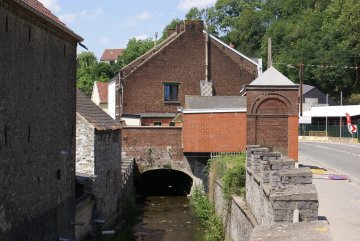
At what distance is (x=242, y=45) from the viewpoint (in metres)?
92.2

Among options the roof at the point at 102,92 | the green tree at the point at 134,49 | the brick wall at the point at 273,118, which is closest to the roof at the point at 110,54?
the green tree at the point at 134,49

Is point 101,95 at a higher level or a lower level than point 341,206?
higher

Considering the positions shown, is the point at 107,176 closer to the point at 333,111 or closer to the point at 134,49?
the point at 333,111

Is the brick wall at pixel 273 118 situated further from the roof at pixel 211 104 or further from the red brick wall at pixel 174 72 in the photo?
the red brick wall at pixel 174 72

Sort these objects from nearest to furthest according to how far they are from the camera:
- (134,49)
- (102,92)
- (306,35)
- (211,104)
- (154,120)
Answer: (211,104), (154,120), (102,92), (306,35), (134,49)

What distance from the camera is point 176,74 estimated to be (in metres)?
40.6

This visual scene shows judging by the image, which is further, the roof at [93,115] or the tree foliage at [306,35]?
the tree foliage at [306,35]

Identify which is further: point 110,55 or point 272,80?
point 110,55

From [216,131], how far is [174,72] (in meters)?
12.4

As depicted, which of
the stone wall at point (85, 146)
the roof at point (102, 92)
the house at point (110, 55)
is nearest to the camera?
the stone wall at point (85, 146)

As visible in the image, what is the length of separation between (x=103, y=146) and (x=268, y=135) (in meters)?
8.25

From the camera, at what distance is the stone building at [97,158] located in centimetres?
2056

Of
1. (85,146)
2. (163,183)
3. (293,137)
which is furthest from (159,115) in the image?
(85,146)

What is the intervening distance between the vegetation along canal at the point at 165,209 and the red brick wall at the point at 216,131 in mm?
3462
